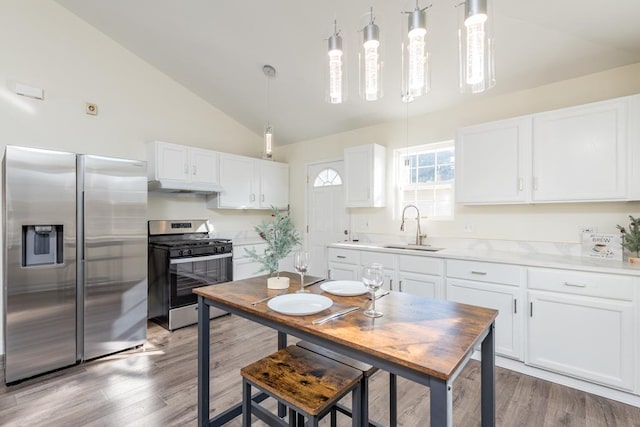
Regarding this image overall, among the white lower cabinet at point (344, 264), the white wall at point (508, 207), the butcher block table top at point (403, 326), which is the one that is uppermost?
the white wall at point (508, 207)

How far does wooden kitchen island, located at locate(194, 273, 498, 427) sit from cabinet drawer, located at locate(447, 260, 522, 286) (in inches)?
53.7

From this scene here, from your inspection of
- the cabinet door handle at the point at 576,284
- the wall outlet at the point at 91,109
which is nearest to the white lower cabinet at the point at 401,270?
the cabinet door handle at the point at 576,284

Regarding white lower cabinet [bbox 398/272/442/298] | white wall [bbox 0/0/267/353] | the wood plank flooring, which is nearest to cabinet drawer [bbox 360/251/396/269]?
white lower cabinet [bbox 398/272/442/298]

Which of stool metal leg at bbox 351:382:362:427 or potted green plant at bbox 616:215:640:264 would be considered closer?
stool metal leg at bbox 351:382:362:427

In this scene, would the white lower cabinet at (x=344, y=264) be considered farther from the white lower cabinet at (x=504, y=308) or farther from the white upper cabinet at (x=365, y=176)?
the white lower cabinet at (x=504, y=308)

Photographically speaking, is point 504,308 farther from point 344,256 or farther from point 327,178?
point 327,178

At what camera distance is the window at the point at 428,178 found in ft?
11.4

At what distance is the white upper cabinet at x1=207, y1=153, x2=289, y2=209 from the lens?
14.0 ft

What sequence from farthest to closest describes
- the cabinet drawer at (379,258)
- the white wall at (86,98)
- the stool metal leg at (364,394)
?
the cabinet drawer at (379,258), the white wall at (86,98), the stool metal leg at (364,394)

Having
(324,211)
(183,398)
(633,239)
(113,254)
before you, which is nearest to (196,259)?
(113,254)

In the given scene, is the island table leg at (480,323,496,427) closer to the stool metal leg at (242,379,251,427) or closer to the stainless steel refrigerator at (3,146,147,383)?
the stool metal leg at (242,379,251,427)

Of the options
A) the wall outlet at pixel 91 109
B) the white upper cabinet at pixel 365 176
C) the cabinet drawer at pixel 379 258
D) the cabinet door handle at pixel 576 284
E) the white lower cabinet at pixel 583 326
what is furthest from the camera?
the white upper cabinet at pixel 365 176

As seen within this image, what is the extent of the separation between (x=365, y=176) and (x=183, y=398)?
9.63 ft

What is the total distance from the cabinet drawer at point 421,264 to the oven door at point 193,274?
2227 millimetres
